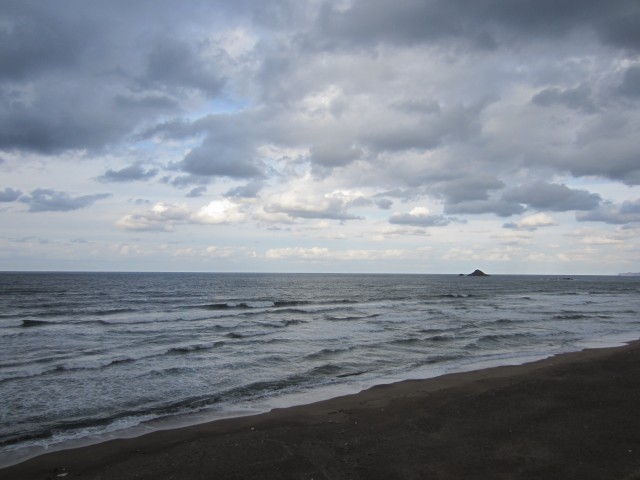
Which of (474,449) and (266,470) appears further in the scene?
(474,449)

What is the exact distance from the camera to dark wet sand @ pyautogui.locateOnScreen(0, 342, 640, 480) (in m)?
7.68

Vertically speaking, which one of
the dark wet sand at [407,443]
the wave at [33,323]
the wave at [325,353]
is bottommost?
the wave at [33,323]

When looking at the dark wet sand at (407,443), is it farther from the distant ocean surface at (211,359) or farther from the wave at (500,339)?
the wave at (500,339)

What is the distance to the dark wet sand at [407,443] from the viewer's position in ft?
25.2

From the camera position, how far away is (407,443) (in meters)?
8.97

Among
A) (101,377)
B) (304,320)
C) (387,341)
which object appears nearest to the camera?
(101,377)

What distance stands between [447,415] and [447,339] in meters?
16.5

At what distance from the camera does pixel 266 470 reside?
7773 millimetres

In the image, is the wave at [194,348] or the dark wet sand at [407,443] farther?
the wave at [194,348]

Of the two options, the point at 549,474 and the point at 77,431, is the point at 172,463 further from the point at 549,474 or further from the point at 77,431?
the point at 549,474

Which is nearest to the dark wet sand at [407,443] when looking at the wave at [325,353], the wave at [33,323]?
the wave at [325,353]

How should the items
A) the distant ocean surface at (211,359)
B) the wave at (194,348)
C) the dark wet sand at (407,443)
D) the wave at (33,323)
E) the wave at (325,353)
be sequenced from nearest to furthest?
the dark wet sand at (407,443) → the distant ocean surface at (211,359) → the wave at (325,353) → the wave at (194,348) → the wave at (33,323)

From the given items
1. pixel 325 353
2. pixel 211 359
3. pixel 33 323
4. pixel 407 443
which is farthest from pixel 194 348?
pixel 33 323

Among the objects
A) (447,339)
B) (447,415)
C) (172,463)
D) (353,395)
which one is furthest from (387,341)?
→ (172,463)
